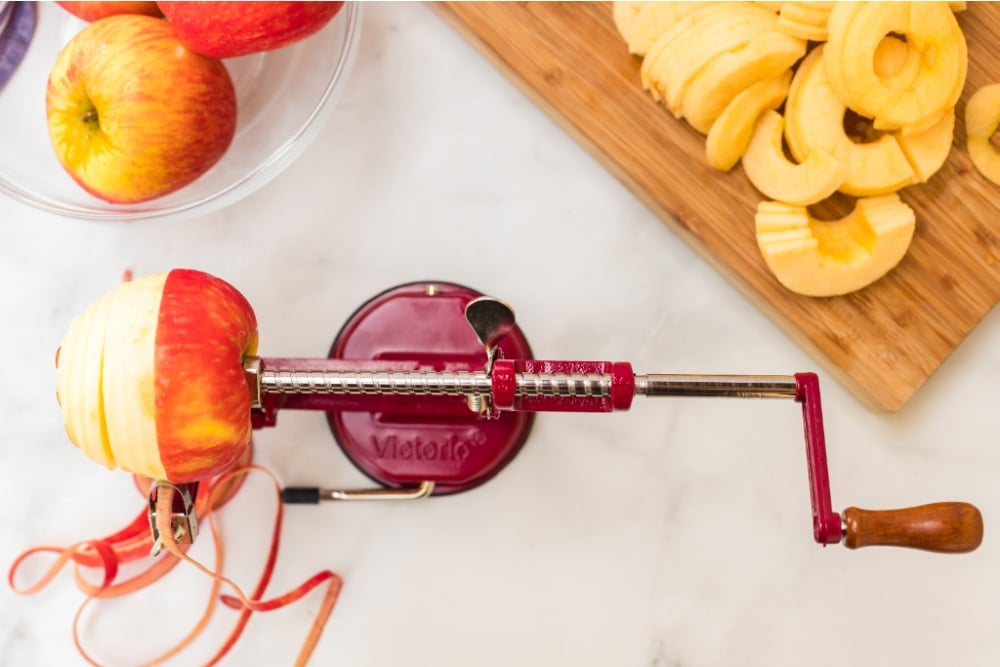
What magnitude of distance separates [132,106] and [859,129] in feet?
2.26

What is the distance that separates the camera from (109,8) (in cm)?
85

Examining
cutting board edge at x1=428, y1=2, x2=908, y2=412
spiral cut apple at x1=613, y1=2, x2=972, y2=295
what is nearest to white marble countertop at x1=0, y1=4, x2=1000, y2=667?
cutting board edge at x1=428, y1=2, x2=908, y2=412

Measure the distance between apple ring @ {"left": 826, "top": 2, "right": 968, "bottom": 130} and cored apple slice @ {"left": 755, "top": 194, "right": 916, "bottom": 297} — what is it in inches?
3.4

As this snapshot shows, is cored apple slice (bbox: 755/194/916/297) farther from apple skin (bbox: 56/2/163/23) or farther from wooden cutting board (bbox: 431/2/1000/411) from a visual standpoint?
apple skin (bbox: 56/2/163/23)

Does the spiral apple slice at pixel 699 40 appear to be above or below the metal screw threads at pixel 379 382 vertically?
above

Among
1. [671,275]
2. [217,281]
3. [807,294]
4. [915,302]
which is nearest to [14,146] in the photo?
[217,281]

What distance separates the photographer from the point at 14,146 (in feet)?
3.04

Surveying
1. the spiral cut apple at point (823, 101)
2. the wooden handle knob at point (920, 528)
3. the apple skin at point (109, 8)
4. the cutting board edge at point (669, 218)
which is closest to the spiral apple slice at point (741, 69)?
the spiral cut apple at point (823, 101)

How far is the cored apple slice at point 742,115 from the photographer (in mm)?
863

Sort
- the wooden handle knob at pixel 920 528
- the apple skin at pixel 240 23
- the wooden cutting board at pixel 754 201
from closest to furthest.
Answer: the wooden handle knob at pixel 920 528 → the apple skin at pixel 240 23 → the wooden cutting board at pixel 754 201

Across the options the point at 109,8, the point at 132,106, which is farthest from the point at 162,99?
the point at 109,8

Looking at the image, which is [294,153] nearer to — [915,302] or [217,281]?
[217,281]

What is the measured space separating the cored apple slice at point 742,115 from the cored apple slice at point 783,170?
0.04 ft

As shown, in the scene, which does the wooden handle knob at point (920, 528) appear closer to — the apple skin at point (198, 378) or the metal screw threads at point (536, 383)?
the metal screw threads at point (536, 383)
